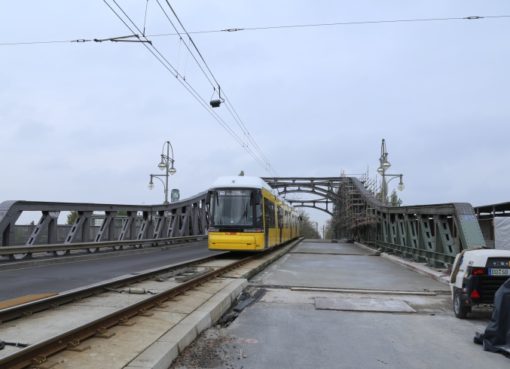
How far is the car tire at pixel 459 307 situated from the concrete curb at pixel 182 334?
395 centimetres

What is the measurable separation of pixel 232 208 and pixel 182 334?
13190 mm

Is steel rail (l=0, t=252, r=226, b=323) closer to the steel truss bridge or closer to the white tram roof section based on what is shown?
the steel truss bridge

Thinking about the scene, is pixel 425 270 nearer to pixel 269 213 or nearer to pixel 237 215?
pixel 237 215

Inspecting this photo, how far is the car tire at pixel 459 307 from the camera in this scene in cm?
813

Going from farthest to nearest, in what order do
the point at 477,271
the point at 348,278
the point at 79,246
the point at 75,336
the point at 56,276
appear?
the point at 79,246 → the point at 348,278 → the point at 56,276 → the point at 477,271 → the point at 75,336

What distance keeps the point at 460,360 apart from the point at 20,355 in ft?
15.7

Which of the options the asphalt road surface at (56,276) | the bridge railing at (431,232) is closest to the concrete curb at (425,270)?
the bridge railing at (431,232)

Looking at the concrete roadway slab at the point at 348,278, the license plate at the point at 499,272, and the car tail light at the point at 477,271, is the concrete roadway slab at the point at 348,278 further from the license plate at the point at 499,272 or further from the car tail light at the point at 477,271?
the license plate at the point at 499,272

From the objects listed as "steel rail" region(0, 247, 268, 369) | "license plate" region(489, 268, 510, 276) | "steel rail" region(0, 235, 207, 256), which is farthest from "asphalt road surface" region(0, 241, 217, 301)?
"license plate" region(489, 268, 510, 276)

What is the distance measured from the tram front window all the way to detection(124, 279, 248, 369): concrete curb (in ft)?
30.8

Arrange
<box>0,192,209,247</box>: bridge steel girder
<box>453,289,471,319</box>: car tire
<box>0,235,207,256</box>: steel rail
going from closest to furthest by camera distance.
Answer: <box>453,289,471,319</box>: car tire < <box>0,235,207,256</box>: steel rail < <box>0,192,209,247</box>: bridge steel girder

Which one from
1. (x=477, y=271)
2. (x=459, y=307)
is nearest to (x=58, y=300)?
(x=459, y=307)

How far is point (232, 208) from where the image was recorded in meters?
19.1

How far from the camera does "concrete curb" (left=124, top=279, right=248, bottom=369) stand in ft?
15.8
